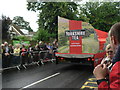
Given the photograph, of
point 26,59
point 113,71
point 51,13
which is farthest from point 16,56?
point 51,13

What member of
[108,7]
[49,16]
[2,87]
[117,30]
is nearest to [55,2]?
[49,16]

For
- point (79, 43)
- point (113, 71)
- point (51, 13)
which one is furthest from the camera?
point (51, 13)

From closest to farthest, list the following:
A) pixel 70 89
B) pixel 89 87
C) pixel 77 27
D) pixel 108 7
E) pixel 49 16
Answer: pixel 70 89
pixel 89 87
pixel 77 27
pixel 49 16
pixel 108 7

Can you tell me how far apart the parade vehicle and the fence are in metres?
2.42

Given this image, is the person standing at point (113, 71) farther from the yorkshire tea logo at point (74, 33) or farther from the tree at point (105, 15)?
the tree at point (105, 15)

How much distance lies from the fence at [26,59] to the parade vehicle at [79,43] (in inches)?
95.1

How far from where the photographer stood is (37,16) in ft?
75.6

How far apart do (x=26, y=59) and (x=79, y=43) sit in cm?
395

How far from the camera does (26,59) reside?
10.1 m

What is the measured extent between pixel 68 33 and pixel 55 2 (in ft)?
47.7

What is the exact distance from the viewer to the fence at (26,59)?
9.22 m

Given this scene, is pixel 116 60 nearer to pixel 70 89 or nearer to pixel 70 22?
pixel 70 89

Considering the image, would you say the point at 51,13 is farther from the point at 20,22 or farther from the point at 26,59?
the point at 20,22

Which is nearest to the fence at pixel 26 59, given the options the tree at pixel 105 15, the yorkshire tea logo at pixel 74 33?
the yorkshire tea logo at pixel 74 33
